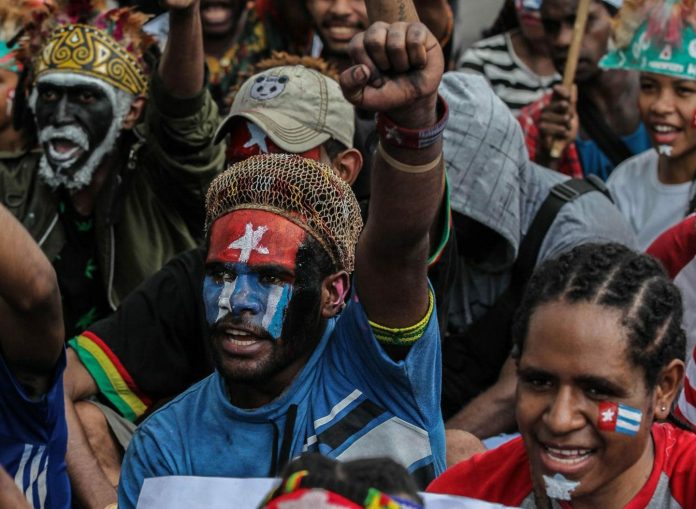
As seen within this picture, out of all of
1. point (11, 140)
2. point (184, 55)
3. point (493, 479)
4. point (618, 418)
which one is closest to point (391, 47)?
point (618, 418)

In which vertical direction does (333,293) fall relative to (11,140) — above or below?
above

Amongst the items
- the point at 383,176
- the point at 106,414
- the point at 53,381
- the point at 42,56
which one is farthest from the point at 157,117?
the point at 383,176

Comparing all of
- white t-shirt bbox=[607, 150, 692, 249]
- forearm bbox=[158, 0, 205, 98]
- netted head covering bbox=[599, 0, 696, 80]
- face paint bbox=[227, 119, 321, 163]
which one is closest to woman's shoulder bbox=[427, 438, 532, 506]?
face paint bbox=[227, 119, 321, 163]

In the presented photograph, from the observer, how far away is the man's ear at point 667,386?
8.71 ft

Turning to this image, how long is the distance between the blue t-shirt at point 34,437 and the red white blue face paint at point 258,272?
1.32 feet

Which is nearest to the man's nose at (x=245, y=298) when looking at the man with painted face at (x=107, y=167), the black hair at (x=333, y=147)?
the black hair at (x=333, y=147)

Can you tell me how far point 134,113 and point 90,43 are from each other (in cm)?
30

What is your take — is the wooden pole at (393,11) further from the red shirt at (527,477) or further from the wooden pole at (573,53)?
the wooden pole at (573,53)

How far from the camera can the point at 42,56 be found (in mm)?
5027

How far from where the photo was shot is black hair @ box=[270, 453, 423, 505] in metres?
1.82

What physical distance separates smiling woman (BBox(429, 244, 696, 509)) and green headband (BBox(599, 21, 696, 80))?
2.48 metres

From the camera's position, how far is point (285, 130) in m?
4.16

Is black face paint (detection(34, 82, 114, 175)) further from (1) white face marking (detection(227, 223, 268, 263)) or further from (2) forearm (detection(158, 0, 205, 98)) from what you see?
(1) white face marking (detection(227, 223, 268, 263))

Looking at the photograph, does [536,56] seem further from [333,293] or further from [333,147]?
[333,293]
